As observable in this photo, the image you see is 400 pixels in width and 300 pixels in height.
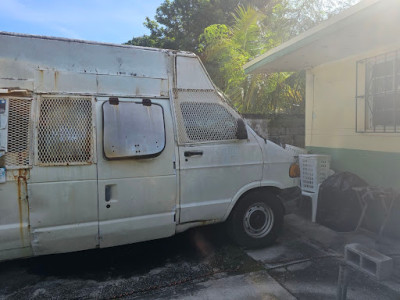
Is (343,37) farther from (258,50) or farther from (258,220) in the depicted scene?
(258,50)

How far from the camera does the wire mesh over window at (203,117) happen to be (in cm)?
373

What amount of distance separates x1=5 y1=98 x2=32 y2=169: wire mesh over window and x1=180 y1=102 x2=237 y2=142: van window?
1680 millimetres

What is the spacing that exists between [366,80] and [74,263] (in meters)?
5.23

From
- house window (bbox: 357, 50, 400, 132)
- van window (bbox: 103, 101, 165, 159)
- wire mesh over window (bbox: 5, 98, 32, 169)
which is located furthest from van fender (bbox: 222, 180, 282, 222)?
wire mesh over window (bbox: 5, 98, 32, 169)

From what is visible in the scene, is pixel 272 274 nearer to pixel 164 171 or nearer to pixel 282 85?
pixel 164 171

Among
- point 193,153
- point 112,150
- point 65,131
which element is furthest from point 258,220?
point 65,131

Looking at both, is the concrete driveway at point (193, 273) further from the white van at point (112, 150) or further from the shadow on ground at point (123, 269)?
the white van at point (112, 150)

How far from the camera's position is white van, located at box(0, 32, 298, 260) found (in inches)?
119

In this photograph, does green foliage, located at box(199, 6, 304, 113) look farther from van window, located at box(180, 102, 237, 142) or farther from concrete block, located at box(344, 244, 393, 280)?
concrete block, located at box(344, 244, 393, 280)

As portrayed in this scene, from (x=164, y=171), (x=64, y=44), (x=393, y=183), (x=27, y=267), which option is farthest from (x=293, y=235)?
(x=64, y=44)

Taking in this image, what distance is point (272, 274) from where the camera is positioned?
3469mm

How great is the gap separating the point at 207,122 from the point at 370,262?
91.0 inches

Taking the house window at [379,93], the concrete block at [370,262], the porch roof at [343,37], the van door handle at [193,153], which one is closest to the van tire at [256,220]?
the van door handle at [193,153]

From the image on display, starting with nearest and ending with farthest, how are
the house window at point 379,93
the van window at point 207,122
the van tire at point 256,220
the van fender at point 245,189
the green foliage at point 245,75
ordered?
the van window at point 207,122 → the van fender at point 245,189 → the van tire at point 256,220 → the house window at point 379,93 → the green foliage at point 245,75
